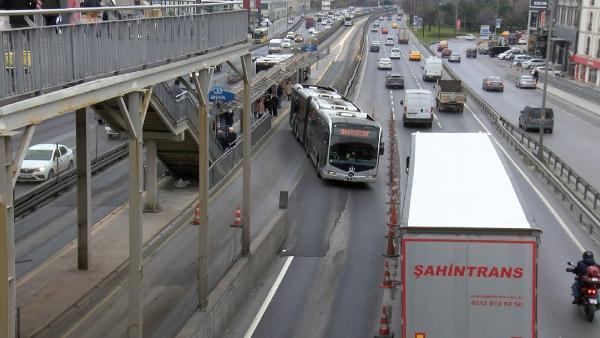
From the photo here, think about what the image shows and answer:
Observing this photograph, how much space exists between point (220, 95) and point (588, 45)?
62.1m

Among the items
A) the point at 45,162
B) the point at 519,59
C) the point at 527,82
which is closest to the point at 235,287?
the point at 45,162

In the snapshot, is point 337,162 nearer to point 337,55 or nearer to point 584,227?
point 584,227

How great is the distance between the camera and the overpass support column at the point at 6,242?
8531mm

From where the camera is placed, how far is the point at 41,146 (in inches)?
1307

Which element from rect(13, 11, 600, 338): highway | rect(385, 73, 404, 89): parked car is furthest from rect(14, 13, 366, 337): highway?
rect(385, 73, 404, 89): parked car

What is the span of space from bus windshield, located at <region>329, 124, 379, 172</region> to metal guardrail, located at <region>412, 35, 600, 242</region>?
703 cm

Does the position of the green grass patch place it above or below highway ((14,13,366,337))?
below

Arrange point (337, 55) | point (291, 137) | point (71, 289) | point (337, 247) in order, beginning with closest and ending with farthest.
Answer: point (71, 289) < point (337, 247) < point (291, 137) < point (337, 55)

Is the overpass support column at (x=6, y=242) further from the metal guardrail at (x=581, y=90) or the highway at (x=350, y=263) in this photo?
the metal guardrail at (x=581, y=90)

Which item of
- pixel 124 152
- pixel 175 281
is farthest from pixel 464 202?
pixel 124 152

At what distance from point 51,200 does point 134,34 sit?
1670 cm

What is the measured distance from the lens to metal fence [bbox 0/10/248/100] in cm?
943

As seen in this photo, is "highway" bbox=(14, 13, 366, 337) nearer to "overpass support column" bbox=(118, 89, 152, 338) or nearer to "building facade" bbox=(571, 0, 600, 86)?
"overpass support column" bbox=(118, 89, 152, 338)

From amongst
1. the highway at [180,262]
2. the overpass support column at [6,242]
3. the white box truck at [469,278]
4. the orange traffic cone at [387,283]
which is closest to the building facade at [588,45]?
the highway at [180,262]
